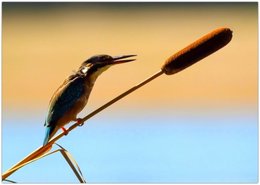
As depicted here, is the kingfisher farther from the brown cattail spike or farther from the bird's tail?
the brown cattail spike

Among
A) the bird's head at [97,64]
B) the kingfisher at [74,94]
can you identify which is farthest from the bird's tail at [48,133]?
the bird's head at [97,64]

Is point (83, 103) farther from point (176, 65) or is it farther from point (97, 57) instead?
point (176, 65)

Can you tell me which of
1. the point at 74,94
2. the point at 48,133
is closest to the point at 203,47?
the point at 48,133

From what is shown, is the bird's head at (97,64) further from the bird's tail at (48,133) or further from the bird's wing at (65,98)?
the bird's tail at (48,133)

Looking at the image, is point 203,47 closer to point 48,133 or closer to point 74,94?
point 48,133

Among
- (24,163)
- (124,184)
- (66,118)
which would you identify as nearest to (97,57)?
(66,118)

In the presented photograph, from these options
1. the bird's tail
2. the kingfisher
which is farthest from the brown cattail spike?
the bird's tail
